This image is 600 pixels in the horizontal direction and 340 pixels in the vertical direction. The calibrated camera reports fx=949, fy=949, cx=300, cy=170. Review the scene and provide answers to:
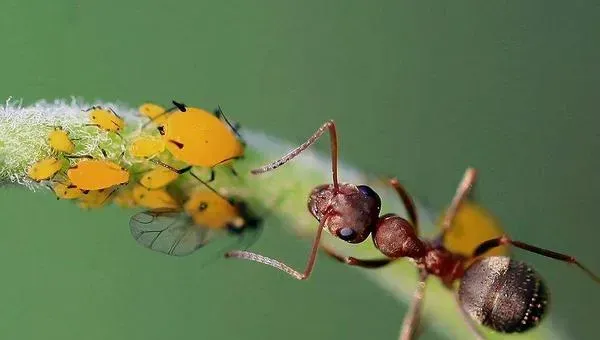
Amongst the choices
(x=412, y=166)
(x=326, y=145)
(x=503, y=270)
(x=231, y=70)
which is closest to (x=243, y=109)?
(x=231, y=70)

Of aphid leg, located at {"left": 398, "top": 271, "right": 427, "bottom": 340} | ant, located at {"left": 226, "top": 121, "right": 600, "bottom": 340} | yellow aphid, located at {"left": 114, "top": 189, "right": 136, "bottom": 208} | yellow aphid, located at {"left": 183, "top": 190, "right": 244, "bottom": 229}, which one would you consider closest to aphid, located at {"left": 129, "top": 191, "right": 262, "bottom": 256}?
yellow aphid, located at {"left": 183, "top": 190, "right": 244, "bottom": 229}

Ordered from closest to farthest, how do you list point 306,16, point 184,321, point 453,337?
1. point 453,337
2. point 184,321
3. point 306,16

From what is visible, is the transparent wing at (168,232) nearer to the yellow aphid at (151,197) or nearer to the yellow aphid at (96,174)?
the yellow aphid at (151,197)

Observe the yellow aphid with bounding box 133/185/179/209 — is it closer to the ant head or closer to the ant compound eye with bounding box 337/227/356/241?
the ant head

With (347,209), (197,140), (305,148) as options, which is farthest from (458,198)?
(197,140)

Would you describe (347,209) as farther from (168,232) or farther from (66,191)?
(66,191)

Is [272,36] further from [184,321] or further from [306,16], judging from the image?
[184,321]
